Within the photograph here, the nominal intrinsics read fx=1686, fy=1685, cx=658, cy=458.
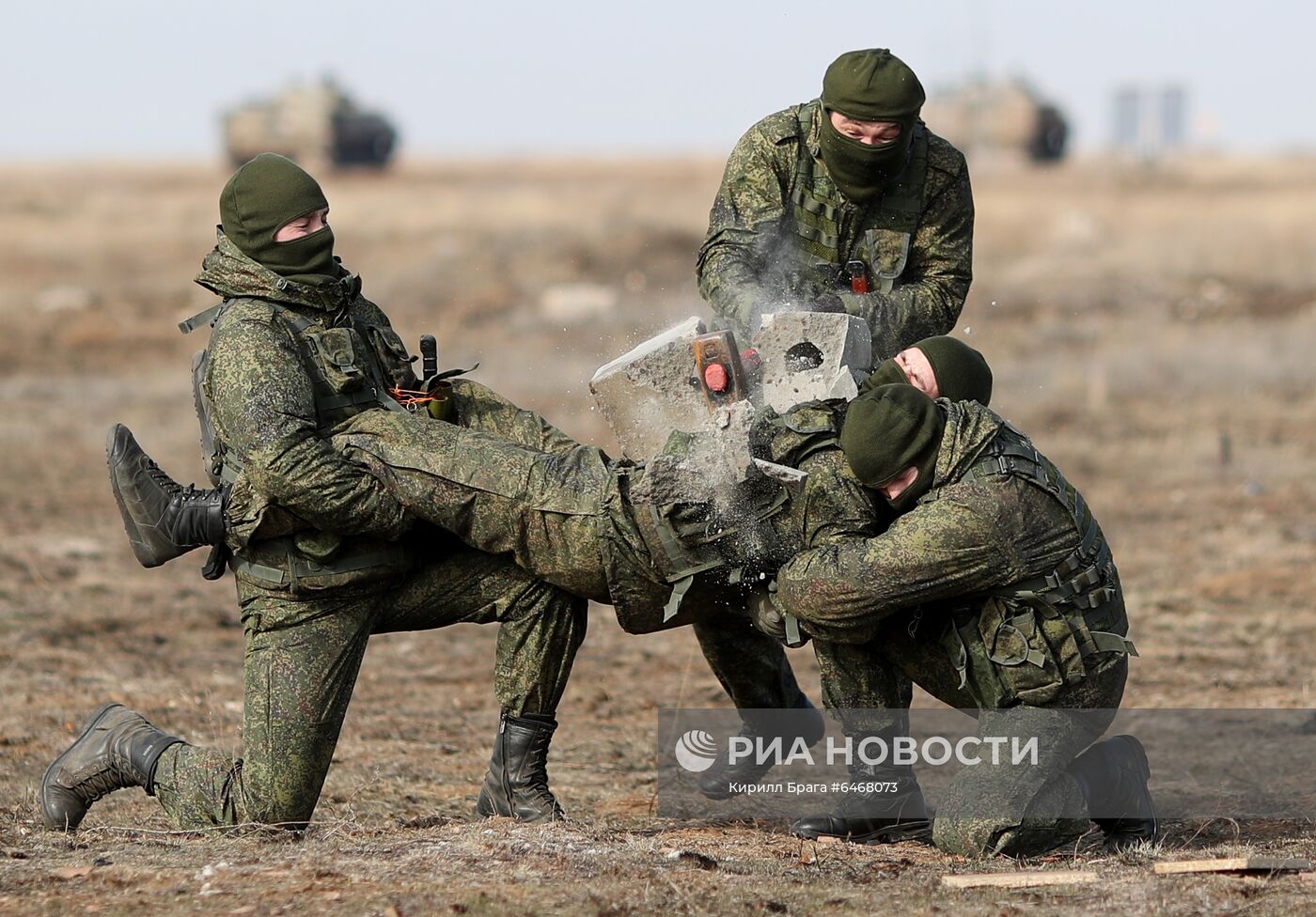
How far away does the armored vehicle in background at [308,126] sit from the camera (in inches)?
1901

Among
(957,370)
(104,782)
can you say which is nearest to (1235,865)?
(957,370)

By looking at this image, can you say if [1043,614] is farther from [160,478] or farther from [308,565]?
[160,478]

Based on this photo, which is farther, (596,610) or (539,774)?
(596,610)

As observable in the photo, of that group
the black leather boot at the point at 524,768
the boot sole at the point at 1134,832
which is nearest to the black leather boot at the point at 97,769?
the black leather boot at the point at 524,768

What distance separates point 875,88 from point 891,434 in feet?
4.98

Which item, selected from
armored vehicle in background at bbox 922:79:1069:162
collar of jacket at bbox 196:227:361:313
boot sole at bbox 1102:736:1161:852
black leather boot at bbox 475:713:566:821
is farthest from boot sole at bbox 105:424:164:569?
armored vehicle in background at bbox 922:79:1069:162

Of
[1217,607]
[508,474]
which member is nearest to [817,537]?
[508,474]

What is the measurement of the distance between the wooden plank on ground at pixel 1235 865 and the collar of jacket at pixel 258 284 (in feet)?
10.1

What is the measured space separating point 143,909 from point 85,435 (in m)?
12.8

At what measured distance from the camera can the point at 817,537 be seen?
522cm

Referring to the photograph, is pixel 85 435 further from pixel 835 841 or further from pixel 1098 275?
pixel 1098 275

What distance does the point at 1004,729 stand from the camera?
17.5ft

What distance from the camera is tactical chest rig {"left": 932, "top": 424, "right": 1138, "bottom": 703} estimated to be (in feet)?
16.9

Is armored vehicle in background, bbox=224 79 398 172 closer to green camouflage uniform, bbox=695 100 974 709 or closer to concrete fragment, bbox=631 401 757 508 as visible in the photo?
green camouflage uniform, bbox=695 100 974 709
